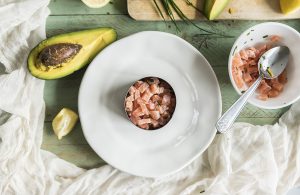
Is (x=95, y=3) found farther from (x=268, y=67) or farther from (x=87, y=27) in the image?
(x=268, y=67)

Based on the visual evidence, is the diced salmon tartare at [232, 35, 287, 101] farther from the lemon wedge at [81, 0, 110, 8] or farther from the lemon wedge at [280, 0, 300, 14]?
the lemon wedge at [81, 0, 110, 8]

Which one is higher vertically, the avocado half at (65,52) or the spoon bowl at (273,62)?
the spoon bowl at (273,62)

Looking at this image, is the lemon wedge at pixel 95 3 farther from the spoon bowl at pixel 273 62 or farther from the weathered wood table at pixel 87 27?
the spoon bowl at pixel 273 62

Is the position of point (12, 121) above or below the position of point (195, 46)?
below

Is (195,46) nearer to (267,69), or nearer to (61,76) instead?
(267,69)

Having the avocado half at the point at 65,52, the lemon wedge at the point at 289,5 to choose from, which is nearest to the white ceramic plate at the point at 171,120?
the avocado half at the point at 65,52

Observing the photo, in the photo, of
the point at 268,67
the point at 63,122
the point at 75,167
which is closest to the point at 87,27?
the point at 63,122

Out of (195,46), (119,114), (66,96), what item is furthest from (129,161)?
(195,46)
